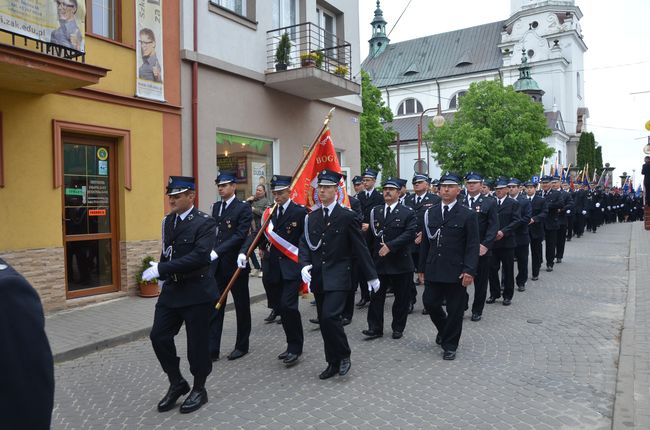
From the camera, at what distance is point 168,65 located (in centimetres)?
1098

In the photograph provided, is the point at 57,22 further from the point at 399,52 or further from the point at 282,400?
the point at 399,52

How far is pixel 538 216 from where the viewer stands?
12.7 m

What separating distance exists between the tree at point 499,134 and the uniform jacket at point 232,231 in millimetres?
41514

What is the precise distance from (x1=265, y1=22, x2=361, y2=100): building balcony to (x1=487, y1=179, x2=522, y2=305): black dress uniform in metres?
5.47

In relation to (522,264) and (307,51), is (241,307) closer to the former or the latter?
(522,264)

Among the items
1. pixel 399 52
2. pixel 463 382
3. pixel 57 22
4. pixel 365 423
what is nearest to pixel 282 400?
pixel 365 423

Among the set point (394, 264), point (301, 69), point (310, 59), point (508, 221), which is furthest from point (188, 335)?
point (310, 59)

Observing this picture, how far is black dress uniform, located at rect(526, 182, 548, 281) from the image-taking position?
12562 millimetres

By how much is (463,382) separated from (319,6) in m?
13.2

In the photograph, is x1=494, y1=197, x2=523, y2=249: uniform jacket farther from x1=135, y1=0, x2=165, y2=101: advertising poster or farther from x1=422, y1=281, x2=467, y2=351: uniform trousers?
x1=135, y1=0, x2=165, y2=101: advertising poster

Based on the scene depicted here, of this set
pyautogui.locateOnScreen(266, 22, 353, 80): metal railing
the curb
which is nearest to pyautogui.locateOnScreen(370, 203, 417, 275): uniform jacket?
the curb

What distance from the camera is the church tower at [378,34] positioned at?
83.9 m

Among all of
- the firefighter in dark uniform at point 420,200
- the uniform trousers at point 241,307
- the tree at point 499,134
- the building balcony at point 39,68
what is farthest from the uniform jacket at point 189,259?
the tree at point 499,134

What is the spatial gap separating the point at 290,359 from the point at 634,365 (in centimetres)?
364
